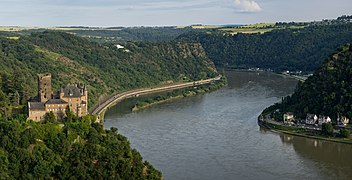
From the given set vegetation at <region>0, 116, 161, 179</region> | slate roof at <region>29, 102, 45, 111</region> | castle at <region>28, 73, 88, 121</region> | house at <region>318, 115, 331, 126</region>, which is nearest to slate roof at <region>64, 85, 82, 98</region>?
castle at <region>28, 73, 88, 121</region>

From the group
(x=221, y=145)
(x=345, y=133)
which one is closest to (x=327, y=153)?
(x=345, y=133)

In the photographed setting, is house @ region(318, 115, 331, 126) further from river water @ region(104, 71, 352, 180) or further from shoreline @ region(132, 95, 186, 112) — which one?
shoreline @ region(132, 95, 186, 112)

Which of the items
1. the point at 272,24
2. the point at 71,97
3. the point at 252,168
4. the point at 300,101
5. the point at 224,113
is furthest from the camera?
the point at 272,24

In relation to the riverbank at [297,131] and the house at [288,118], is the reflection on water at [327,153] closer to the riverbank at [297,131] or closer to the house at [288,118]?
the riverbank at [297,131]

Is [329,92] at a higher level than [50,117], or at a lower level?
higher

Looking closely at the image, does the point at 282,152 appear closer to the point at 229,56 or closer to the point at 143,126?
the point at 143,126

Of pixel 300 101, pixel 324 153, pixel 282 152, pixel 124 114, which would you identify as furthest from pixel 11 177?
pixel 300 101

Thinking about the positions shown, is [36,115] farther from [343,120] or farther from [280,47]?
[280,47]
